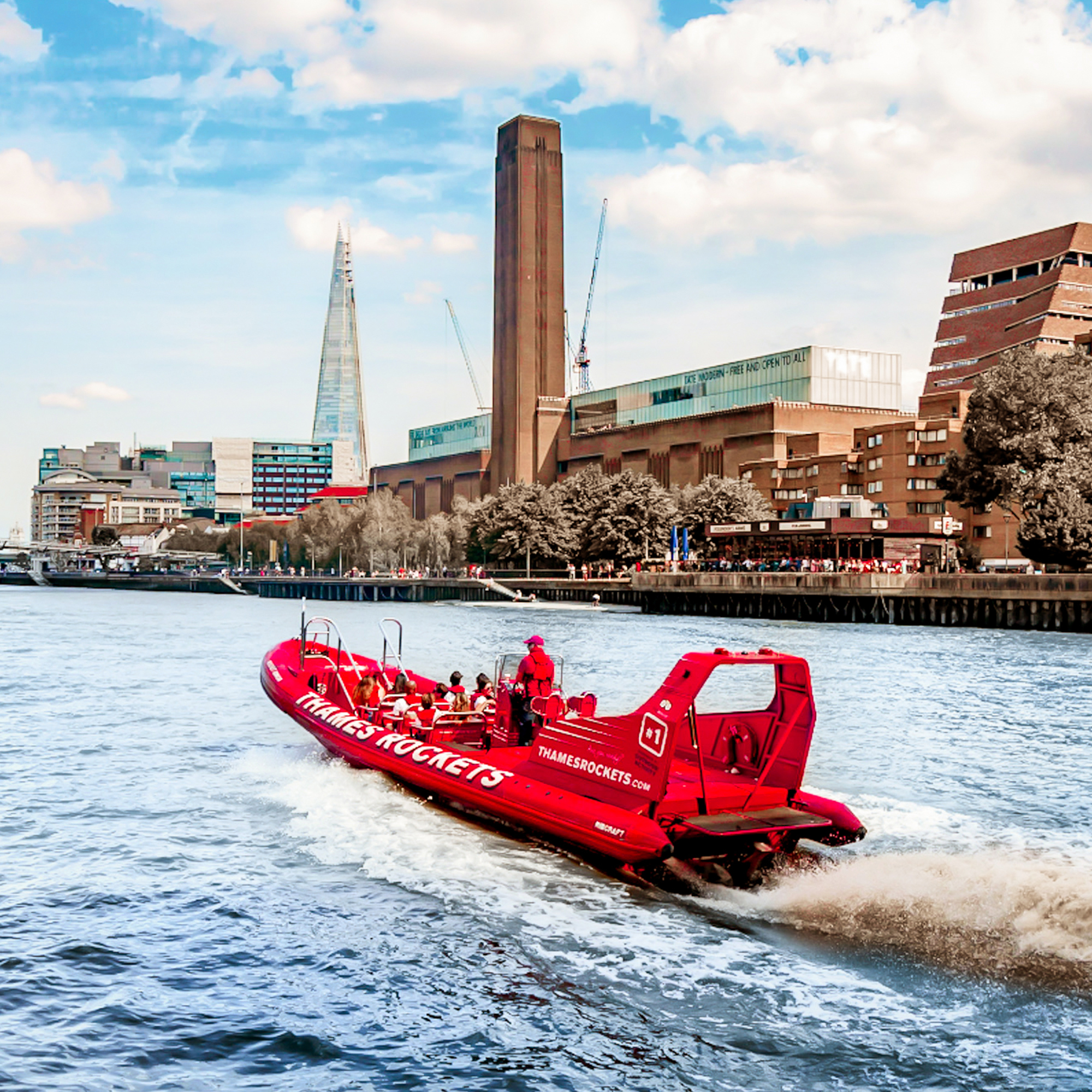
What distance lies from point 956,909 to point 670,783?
4.18m

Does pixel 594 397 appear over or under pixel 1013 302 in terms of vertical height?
under

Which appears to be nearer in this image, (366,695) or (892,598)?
(366,695)

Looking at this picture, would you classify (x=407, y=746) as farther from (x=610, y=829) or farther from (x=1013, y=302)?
(x=1013, y=302)

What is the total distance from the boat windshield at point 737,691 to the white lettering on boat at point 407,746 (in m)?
9.40

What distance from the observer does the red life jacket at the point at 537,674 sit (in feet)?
65.9

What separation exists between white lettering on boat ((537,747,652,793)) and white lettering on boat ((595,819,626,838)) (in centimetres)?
59

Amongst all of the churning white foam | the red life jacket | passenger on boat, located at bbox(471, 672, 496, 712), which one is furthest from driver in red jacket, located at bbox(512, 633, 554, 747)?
the churning white foam

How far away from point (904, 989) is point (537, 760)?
6.92 m

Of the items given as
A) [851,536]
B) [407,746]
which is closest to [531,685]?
[407,746]

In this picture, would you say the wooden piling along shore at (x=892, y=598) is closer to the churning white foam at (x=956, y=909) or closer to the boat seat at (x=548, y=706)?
the boat seat at (x=548, y=706)

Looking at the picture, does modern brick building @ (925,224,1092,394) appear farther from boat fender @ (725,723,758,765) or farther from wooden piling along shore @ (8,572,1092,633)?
boat fender @ (725,723,758,765)

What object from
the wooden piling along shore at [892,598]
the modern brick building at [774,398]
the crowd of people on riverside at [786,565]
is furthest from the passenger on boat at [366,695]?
the modern brick building at [774,398]

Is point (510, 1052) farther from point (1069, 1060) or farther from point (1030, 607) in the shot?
point (1030, 607)

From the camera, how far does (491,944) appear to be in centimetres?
1309
